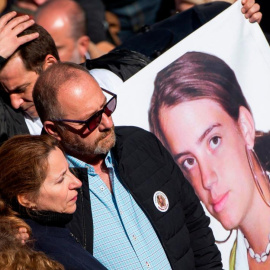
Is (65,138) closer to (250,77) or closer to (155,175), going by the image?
(155,175)

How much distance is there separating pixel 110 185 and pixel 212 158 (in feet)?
2.38

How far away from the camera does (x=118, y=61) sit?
4.25m

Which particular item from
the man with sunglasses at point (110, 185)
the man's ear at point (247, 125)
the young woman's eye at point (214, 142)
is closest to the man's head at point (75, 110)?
the man with sunglasses at point (110, 185)

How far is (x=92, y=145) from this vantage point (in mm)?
3408

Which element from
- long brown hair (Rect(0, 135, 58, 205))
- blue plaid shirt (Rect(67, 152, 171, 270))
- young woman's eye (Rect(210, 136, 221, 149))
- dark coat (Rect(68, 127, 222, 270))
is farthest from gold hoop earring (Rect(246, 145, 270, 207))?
long brown hair (Rect(0, 135, 58, 205))

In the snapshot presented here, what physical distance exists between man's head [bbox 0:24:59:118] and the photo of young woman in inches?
22.6

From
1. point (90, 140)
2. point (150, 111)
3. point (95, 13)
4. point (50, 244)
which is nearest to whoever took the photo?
point (50, 244)

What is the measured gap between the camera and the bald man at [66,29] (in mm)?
4789

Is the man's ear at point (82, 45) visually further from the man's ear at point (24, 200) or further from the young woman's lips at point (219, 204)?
the man's ear at point (24, 200)

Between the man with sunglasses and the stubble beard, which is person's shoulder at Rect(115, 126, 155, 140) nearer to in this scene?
the man with sunglasses

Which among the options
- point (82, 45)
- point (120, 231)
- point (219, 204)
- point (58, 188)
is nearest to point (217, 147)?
point (219, 204)

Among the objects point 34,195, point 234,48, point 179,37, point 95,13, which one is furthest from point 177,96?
point 95,13

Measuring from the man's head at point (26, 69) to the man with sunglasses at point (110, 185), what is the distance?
353 millimetres

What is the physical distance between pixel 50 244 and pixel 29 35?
1.25m
